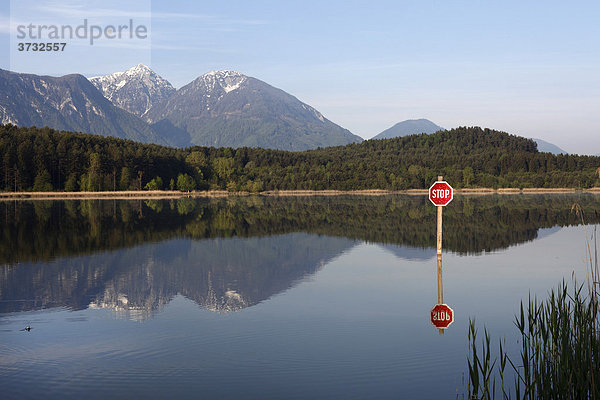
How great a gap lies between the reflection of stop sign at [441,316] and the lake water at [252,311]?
1.06ft

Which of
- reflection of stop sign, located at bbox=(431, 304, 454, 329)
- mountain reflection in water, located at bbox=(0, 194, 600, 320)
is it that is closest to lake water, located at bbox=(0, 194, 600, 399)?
mountain reflection in water, located at bbox=(0, 194, 600, 320)

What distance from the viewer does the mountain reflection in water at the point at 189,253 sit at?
22828 millimetres

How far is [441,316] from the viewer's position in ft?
63.3

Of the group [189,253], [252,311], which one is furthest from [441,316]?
[189,253]

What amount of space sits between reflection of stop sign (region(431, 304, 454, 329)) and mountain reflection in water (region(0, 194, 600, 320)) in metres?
6.62

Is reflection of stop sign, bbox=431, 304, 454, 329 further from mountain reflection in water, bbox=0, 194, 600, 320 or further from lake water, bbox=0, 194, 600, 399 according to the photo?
mountain reflection in water, bbox=0, 194, 600, 320

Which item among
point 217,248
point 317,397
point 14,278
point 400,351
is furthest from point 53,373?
point 217,248

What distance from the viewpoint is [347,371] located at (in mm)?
13641

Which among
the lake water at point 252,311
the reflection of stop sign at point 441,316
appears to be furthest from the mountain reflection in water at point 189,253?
the reflection of stop sign at point 441,316

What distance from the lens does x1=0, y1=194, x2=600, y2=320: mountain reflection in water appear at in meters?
22.8

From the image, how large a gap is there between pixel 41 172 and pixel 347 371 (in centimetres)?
15272

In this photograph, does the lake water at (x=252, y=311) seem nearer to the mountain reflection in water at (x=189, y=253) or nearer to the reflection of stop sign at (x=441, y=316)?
the mountain reflection in water at (x=189, y=253)

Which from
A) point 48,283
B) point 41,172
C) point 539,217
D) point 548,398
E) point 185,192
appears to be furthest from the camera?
point 185,192

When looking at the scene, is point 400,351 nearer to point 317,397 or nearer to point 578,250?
point 317,397
